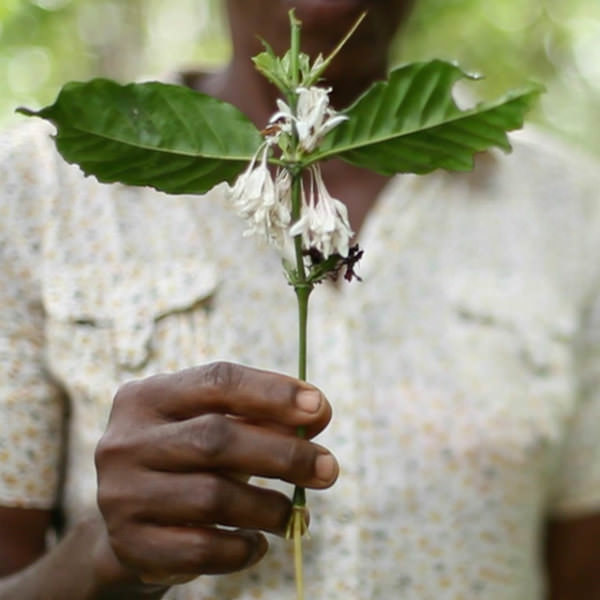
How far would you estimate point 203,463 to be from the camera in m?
0.75

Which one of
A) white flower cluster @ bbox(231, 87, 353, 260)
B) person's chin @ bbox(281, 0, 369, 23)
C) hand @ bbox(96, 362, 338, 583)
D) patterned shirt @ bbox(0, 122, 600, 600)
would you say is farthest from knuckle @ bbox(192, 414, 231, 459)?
person's chin @ bbox(281, 0, 369, 23)

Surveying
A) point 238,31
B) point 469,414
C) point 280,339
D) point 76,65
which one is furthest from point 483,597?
point 76,65

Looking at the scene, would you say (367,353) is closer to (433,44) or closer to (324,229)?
(324,229)

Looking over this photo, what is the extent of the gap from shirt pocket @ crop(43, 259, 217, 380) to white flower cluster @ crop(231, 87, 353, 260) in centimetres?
42

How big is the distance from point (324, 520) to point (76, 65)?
318cm

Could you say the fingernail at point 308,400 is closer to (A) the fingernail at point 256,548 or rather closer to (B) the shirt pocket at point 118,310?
(A) the fingernail at point 256,548

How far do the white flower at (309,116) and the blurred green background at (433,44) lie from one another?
8.94ft

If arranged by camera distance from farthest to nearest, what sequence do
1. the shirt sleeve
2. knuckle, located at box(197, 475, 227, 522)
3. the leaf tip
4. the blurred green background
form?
the blurred green background, the shirt sleeve, knuckle, located at box(197, 475, 227, 522), the leaf tip

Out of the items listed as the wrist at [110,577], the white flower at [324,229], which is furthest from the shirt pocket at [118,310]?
the white flower at [324,229]

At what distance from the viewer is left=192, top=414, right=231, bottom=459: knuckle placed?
744 mm

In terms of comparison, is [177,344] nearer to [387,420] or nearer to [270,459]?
[387,420]

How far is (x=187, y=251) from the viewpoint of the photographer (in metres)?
1.14

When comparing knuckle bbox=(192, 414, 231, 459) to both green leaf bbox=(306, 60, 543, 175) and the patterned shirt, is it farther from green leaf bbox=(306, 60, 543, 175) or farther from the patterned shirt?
the patterned shirt

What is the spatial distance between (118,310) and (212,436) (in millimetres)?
375
